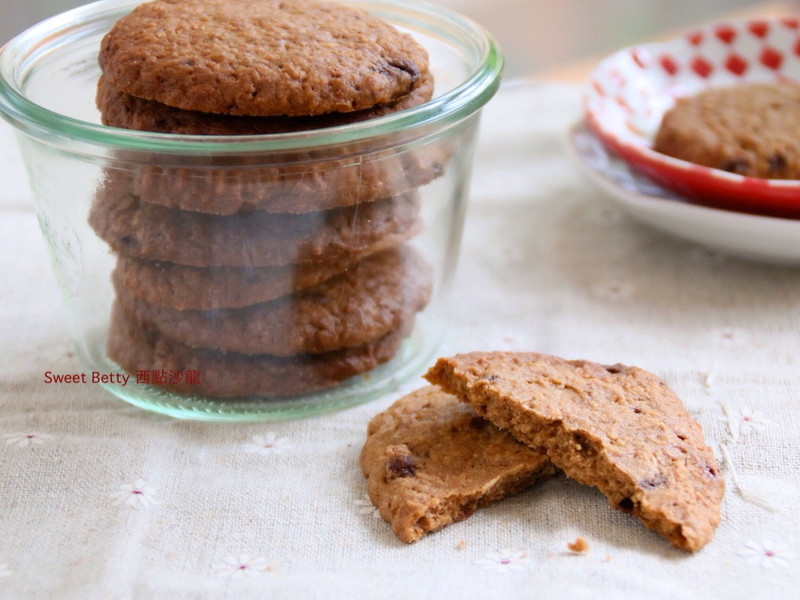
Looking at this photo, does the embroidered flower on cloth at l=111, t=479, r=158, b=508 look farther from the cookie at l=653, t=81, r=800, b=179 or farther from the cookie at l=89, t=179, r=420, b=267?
the cookie at l=653, t=81, r=800, b=179

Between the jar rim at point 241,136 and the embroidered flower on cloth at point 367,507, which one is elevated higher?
the jar rim at point 241,136

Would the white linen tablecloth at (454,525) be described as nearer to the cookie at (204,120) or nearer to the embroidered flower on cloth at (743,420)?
the embroidered flower on cloth at (743,420)

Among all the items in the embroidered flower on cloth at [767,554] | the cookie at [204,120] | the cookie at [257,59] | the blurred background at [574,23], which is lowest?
the blurred background at [574,23]

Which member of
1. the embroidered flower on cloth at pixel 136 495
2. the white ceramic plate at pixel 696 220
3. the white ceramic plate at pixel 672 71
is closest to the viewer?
the embroidered flower on cloth at pixel 136 495

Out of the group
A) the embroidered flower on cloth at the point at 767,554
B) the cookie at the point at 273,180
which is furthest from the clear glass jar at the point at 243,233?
the embroidered flower on cloth at the point at 767,554

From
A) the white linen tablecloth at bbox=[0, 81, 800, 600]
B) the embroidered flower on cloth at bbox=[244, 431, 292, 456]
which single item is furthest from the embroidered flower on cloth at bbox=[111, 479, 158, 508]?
the embroidered flower on cloth at bbox=[244, 431, 292, 456]

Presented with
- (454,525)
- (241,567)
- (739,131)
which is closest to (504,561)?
(454,525)

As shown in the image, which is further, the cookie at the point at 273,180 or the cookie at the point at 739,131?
the cookie at the point at 739,131

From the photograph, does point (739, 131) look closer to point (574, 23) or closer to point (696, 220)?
point (696, 220)
